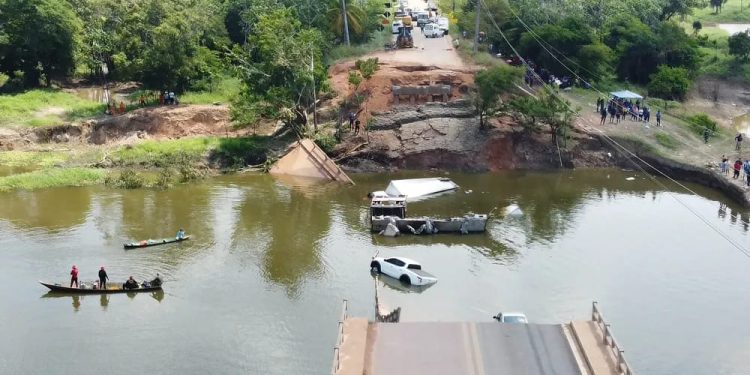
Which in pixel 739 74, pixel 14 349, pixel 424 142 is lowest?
pixel 14 349

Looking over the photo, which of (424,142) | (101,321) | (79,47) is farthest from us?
(79,47)

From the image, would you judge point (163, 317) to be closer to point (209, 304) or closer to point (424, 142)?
point (209, 304)

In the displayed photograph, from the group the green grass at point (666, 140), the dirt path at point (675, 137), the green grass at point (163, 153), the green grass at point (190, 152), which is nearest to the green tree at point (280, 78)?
the green grass at point (190, 152)

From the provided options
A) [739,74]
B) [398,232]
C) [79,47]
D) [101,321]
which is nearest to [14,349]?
[101,321]

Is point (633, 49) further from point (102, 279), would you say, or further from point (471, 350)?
point (471, 350)

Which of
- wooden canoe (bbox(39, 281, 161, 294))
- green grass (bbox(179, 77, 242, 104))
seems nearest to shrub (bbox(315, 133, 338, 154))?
green grass (bbox(179, 77, 242, 104))

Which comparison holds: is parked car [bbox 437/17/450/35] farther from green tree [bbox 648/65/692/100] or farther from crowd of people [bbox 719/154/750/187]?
crowd of people [bbox 719/154/750/187]
